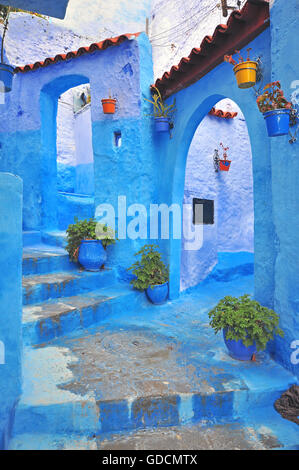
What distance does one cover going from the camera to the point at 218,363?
3451 millimetres

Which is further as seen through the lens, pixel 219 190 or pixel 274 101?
pixel 219 190

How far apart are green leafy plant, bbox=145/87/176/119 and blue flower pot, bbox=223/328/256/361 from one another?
3700mm

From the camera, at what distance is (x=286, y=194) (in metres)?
3.29

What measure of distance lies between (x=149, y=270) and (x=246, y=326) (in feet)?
7.77

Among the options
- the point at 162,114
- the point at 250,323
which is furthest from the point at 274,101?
the point at 162,114

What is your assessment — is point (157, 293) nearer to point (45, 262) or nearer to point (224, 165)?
point (45, 262)

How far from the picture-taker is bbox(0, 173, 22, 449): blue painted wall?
2645 millimetres

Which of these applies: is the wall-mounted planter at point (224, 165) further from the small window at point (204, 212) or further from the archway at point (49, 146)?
the archway at point (49, 146)

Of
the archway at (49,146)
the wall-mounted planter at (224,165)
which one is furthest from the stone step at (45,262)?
the wall-mounted planter at (224,165)

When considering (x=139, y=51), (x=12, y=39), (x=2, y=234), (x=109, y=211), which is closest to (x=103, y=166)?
(x=109, y=211)

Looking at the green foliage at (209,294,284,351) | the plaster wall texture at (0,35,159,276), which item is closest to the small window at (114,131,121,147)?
the plaster wall texture at (0,35,159,276)

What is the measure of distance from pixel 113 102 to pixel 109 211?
5.84ft

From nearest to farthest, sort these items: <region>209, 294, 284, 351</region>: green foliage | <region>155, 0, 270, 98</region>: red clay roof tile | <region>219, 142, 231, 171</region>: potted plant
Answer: <region>209, 294, 284, 351</region>: green foliage, <region>155, 0, 270, 98</region>: red clay roof tile, <region>219, 142, 231, 171</region>: potted plant

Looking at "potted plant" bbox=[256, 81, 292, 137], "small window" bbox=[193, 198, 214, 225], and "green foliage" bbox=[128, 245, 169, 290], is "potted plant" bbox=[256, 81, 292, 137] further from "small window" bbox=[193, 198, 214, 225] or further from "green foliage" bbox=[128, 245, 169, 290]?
"small window" bbox=[193, 198, 214, 225]
